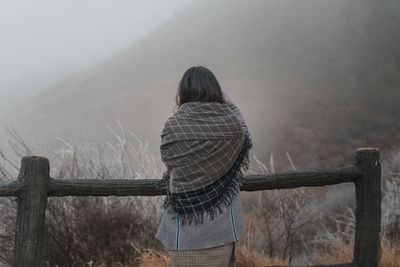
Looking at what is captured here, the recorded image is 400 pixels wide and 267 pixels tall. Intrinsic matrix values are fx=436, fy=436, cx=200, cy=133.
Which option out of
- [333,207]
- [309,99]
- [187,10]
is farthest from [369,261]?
[187,10]

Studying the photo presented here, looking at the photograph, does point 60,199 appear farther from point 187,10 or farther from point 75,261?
point 187,10

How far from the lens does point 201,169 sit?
218cm

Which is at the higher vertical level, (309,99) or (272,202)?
(309,99)

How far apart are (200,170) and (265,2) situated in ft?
74.7

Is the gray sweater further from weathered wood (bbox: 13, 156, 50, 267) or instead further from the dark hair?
weathered wood (bbox: 13, 156, 50, 267)

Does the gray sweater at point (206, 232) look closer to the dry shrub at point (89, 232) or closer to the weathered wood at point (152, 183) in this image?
the weathered wood at point (152, 183)

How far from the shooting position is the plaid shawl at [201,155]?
2174 millimetres

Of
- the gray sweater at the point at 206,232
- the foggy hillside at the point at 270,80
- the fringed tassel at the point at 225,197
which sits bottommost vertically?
the gray sweater at the point at 206,232

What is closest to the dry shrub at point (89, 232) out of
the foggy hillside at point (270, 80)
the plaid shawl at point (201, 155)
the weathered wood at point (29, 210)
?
the weathered wood at point (29, 210)

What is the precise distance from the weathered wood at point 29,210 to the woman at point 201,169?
806mm

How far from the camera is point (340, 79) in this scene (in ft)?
58.0

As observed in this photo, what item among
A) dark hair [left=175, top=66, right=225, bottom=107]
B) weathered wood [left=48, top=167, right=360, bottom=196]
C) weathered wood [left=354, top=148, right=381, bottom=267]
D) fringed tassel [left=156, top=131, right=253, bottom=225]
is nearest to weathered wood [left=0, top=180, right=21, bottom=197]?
weathered wood [left=48, top=167, right=360, bottom=196]

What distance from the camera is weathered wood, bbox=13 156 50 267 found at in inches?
98.7

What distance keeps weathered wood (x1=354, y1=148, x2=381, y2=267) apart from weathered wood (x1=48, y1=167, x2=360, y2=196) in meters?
0.08
